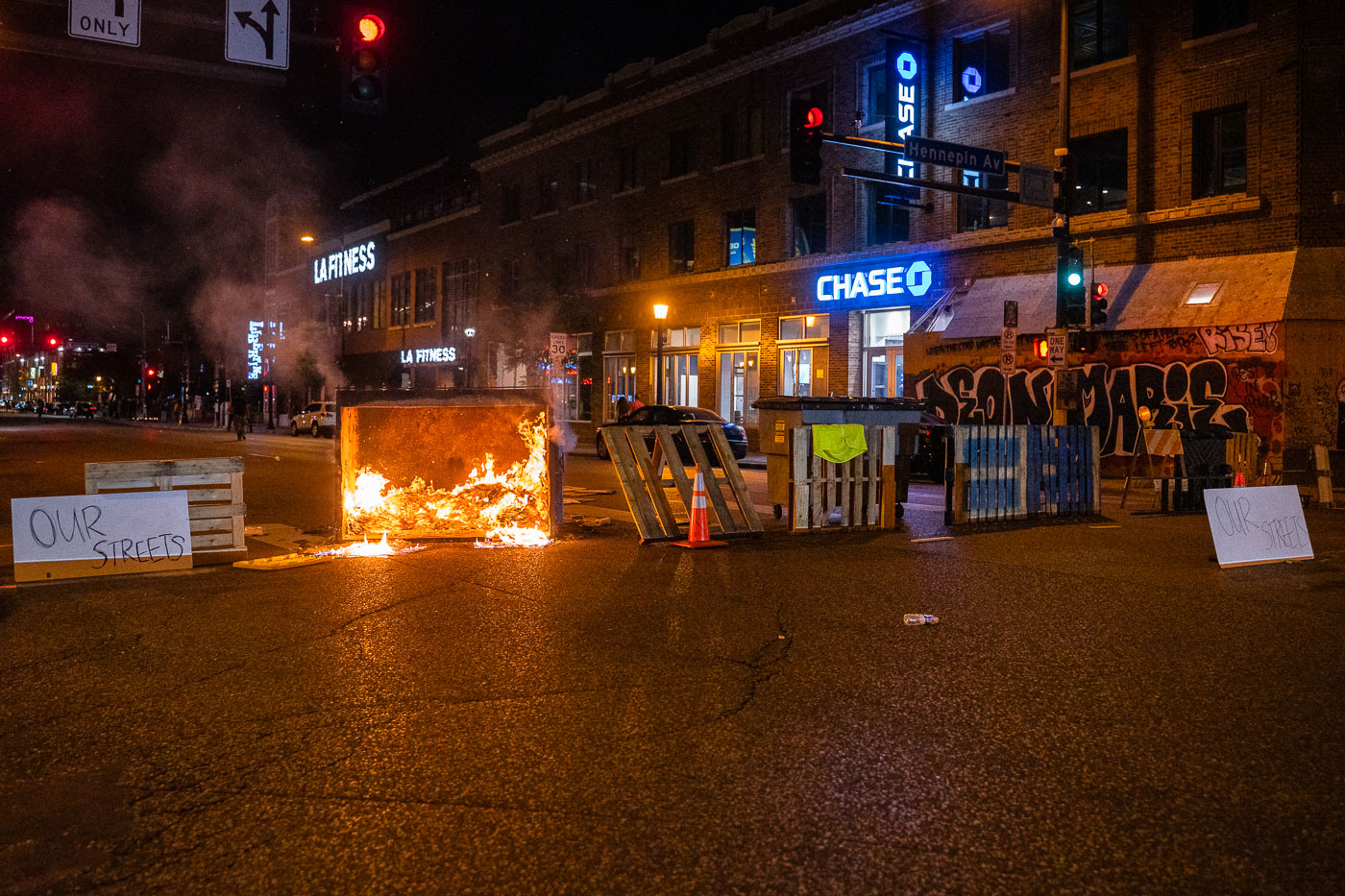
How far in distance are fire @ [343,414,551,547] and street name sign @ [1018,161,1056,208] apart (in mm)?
10884

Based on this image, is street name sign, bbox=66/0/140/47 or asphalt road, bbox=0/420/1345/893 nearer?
asphalt road, bbox=0/420/1345/893

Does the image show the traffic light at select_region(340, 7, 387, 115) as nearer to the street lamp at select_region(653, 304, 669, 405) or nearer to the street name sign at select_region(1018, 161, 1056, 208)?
the street name sign at select_region(1018, 161, 1056, 208)

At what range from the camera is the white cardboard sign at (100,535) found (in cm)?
853

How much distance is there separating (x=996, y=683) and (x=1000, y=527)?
7.25m

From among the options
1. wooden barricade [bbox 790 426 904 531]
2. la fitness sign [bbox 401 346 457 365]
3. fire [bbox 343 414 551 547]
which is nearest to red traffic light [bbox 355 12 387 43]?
fire [bbox 343 414 551 547]

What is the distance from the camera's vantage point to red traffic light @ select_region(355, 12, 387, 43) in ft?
33.9

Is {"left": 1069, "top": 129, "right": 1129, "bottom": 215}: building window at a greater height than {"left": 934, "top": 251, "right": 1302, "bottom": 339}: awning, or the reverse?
{"left": 1069, "top": 129, "right": 1129, "bottom": 215}: building window

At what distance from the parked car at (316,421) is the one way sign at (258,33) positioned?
3292 cm

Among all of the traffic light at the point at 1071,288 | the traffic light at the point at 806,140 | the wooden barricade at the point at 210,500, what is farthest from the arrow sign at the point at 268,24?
the traffic light at the point at 1071,288

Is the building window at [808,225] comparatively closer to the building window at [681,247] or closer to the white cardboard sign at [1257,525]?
the building window at [681,247]

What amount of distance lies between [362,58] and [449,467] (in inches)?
169

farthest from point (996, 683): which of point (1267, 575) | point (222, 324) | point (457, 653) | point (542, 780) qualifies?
point (222, 324)

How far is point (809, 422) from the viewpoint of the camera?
41.1ft

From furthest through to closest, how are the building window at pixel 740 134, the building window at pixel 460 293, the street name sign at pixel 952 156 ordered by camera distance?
the building window at pixel 460 293
the building window at pixel 740 134
the street name sign at pixel 952 156
